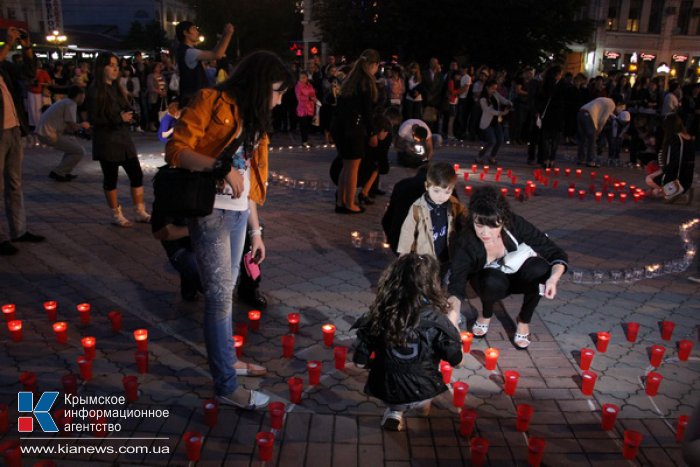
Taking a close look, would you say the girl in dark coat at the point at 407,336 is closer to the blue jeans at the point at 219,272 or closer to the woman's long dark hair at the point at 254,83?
the blue jeans at the point at 219,272

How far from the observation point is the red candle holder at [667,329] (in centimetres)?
467

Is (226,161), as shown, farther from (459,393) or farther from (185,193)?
(459,393)

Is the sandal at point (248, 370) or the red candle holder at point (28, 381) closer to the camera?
the red candle holder at point (28, 381)

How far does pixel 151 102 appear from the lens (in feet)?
54.9

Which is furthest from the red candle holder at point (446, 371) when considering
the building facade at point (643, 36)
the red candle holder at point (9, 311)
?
the building facade at point (643, 36)

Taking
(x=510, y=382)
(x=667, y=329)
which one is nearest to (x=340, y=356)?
(x=510, y=382)

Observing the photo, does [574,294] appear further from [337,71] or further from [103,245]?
[337,71]

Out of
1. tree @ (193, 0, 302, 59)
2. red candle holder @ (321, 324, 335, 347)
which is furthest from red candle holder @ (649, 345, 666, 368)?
tree @ (193, 0, 302, 59)

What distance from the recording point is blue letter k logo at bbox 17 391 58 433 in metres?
3.38

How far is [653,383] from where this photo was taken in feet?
12.6

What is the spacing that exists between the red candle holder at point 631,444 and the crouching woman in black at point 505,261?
1.35 meters

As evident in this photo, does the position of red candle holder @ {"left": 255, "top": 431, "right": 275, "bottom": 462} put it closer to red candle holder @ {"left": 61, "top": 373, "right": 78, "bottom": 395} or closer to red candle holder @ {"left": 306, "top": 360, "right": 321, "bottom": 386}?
red candle holder @ {"left": 306, "top": 360, "right": 321, "bottom": 386}

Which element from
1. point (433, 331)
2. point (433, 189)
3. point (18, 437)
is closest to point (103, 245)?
point (18, 437)

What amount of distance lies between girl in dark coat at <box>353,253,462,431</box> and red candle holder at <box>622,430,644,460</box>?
97cm
